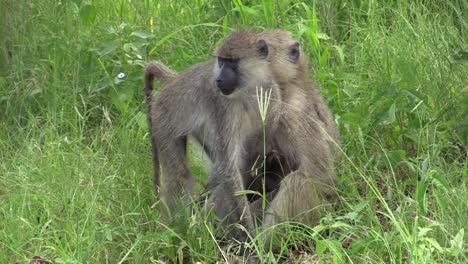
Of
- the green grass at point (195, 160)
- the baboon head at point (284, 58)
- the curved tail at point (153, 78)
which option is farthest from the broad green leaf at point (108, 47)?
the baboon head at point (284, 58)

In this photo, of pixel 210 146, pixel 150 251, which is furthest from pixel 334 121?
pixel 150 251

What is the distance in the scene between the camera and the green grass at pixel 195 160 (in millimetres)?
5223

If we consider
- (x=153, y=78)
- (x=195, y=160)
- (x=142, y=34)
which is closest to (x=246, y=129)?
(x=195, y=160)

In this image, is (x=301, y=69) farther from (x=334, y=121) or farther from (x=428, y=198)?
(x=428, y=198)

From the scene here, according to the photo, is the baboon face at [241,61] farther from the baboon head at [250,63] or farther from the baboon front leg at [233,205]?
the baboon front leg at [233,205]

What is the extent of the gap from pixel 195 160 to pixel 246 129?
0.58 m

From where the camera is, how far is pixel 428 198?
216 inches

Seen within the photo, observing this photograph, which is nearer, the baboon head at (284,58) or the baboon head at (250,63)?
the baboon head at (250,63)

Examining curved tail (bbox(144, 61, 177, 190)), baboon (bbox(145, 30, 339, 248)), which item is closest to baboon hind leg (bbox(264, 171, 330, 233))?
baboon (bbox(145, 30, 339, 248))

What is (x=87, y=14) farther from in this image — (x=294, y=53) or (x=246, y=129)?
(x=246, y=129)

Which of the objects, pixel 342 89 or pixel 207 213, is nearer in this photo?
pixel 207 213

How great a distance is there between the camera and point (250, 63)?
5566mm

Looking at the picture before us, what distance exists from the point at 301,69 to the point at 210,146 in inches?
24.0

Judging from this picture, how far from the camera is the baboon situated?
215 inches
